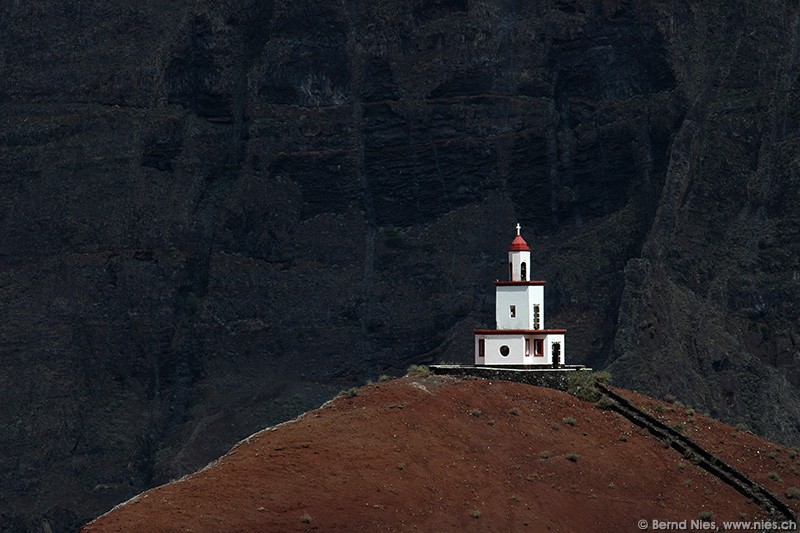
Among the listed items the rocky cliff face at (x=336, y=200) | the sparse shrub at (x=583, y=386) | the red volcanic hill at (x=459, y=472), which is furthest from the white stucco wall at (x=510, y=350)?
the rocky cliff face at (x=336, y=200)

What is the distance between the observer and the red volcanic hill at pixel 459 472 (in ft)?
352

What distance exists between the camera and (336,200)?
186 m

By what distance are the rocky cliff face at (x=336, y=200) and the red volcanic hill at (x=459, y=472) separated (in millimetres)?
50449

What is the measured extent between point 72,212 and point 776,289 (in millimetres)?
44086

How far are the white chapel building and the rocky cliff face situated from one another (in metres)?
42.9

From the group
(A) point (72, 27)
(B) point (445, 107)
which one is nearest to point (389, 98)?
(B) point (445, 107)

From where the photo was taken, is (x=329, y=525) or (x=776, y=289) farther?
(x=776, y=289)

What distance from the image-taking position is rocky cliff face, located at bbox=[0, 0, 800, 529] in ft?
563

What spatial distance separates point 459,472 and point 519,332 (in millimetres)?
12262

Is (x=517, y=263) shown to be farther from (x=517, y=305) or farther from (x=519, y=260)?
(x=517, y=305)

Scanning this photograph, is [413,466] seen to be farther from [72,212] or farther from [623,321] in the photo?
[72,212]

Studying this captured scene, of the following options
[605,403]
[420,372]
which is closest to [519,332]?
[420,372]

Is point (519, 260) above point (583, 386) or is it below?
above

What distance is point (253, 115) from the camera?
18800 cm
